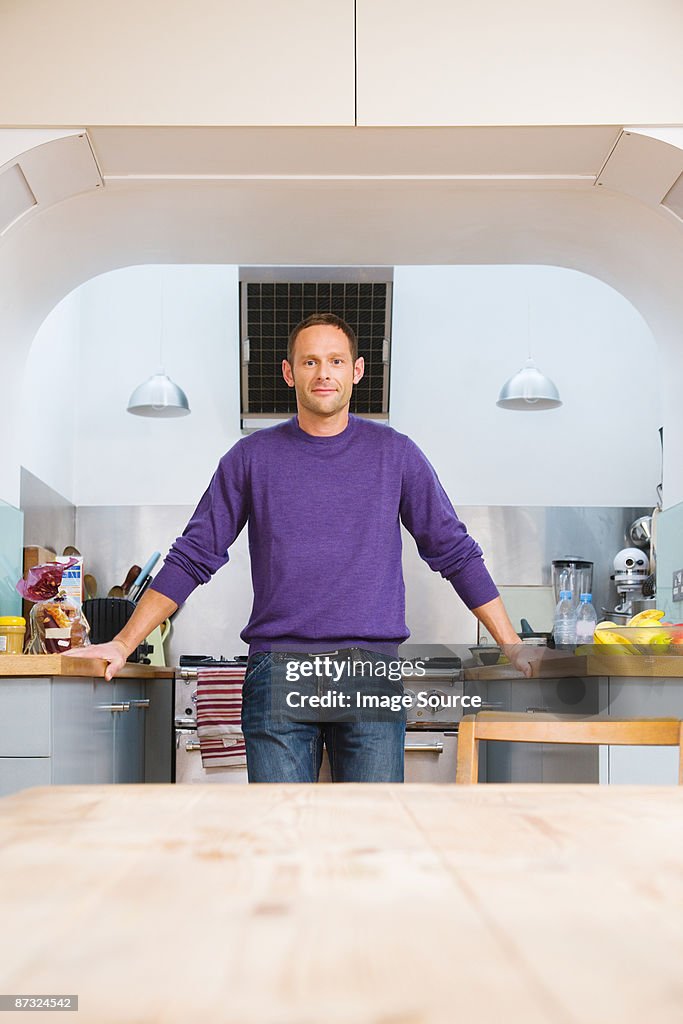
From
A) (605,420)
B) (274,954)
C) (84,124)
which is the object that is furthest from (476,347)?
(274,954)

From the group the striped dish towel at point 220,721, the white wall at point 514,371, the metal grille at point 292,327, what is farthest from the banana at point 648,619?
the metal grille at point 292,327

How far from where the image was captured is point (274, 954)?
1.36 feet

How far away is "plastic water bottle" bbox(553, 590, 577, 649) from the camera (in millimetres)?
3248

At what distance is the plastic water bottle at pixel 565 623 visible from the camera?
10.7 feet

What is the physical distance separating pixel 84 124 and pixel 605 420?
9.99 feet

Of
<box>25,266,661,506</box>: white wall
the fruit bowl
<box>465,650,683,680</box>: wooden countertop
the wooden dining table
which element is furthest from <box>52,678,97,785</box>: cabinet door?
<box>25,266,661,506</box>: white wall

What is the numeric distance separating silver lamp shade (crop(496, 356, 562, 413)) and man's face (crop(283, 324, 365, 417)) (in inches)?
90.7

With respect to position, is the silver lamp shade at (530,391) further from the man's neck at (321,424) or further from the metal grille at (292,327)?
the man's neck at (321,424)

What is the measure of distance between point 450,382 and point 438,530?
289cm

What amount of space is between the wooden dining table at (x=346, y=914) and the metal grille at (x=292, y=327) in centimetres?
396

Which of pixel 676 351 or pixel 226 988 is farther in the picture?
pixel 676 351

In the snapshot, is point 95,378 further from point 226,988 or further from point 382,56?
point 226,988

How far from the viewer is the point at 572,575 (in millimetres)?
4672

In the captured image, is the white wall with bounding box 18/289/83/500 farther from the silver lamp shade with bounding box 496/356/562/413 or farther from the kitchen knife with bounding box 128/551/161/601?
the silver lamp shade with bounding box 496/356/562/413
